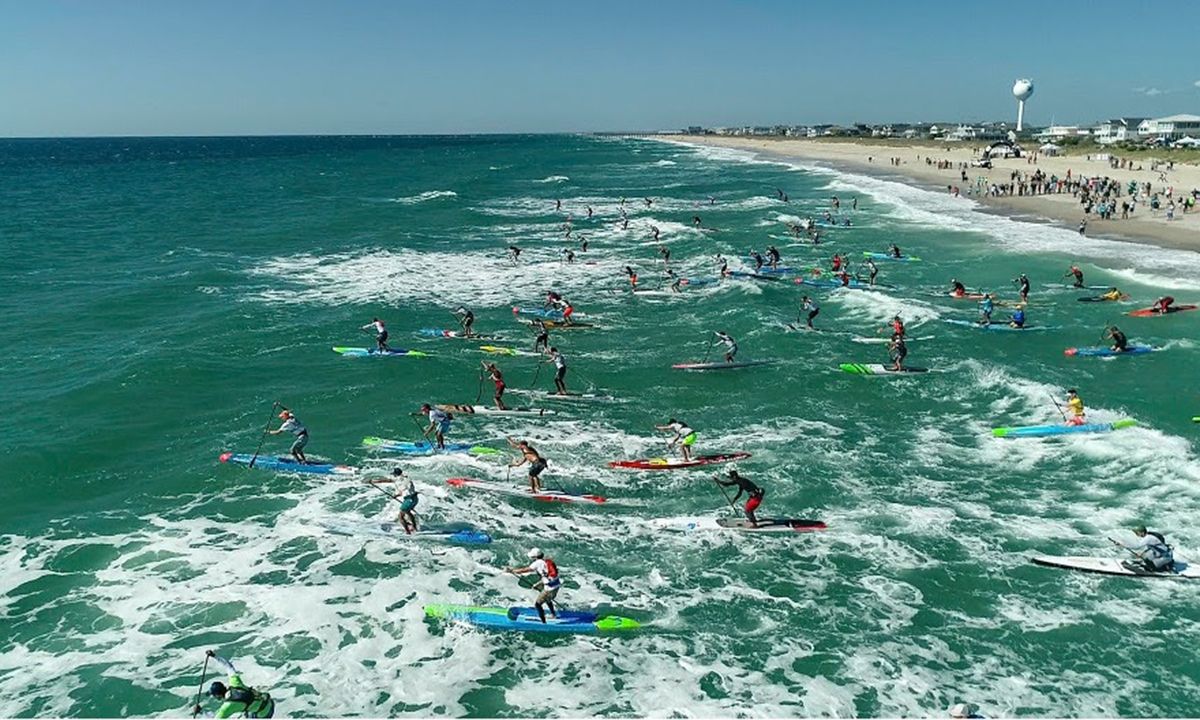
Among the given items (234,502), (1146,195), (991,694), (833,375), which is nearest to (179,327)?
(234,502)

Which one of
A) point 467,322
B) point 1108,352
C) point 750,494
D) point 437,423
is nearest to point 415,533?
point 437,423

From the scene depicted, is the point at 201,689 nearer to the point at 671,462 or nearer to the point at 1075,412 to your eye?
the point at 671,462

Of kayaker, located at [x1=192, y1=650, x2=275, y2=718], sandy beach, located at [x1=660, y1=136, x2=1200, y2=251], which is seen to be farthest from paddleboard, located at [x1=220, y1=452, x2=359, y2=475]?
sandy beach, located at [x1=660, y1=136, x2=1200, y2=251]

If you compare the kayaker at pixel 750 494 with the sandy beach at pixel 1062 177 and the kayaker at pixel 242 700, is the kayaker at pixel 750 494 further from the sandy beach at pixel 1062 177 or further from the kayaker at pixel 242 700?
the sandy beach at pixel 1062 177

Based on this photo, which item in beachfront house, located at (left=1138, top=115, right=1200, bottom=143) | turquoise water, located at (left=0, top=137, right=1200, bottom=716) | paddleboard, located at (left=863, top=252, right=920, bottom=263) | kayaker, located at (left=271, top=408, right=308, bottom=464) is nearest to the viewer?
turquoise water, located at (left=0, top=137, right=1200, bottom=716)

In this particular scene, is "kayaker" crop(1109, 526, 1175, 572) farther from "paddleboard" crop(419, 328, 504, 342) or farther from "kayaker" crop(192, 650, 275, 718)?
"paddleboard" crop(419, 328, 504, 342)
